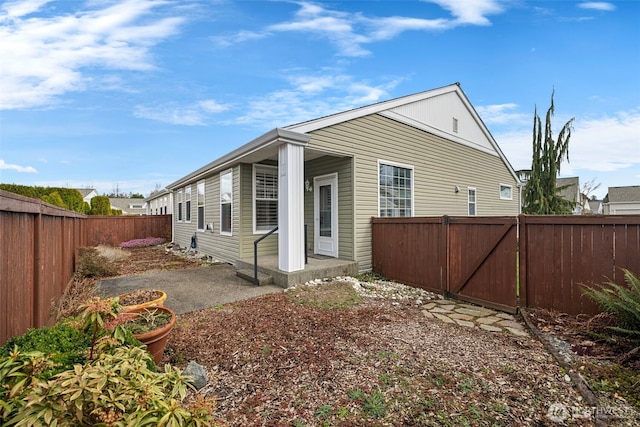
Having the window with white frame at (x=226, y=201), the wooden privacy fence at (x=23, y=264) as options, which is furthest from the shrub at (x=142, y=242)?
the wooden privacy fence at (x=23, y=264)

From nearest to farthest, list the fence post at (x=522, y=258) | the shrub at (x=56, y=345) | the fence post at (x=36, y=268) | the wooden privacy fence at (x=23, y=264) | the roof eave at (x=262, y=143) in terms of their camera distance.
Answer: the shrub at (x=56, y=345), the wooden privacy fence at (x=23, y=264), the fence post at (x=36, y=268), the fence post at (x=522, y=258), the roof eave at (x=262, y=143)

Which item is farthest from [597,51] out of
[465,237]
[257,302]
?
[257,302]

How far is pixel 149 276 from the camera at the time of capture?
23.4 ft

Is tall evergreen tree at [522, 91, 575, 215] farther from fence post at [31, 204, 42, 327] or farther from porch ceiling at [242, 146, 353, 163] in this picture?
fence post at [31, 204, 42, 327]

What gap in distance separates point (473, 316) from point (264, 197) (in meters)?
5.79

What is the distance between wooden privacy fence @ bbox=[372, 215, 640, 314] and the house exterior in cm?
164

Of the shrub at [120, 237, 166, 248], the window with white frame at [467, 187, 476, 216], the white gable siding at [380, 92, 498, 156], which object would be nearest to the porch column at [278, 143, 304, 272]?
the white gable siding at [380, 92, 498, 156]

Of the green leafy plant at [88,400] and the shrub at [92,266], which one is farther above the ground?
the green leafy plant at [88,400]

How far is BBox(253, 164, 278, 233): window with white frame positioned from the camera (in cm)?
798

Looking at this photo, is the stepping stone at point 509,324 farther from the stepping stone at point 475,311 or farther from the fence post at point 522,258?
the fence post at point 522,258

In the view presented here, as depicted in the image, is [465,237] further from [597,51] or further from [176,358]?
[597,51]

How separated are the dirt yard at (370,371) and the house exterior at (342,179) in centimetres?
223

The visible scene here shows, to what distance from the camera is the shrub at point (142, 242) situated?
1390cm

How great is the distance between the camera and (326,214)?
7852 millimetres
